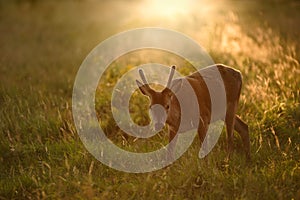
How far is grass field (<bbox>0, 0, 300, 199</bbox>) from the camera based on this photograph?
4.57 metres

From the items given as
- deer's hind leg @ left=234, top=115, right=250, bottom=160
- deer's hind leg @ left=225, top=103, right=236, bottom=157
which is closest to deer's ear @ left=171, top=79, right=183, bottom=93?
deer's hind leg @ left=225, top=103, right=236, bottom=157

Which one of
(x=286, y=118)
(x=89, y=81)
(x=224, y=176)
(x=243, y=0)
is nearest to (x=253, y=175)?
(x=224, y=176)

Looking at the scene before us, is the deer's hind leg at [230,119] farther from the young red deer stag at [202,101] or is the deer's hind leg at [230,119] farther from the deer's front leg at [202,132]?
the deer's front leg at [202,132]

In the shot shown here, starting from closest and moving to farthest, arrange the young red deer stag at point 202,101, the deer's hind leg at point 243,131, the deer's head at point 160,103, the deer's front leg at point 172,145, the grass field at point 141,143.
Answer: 1. the grass field at point 141,143
2. the deer's head at point 160,103
3. the young red deer stag at point 202,101
4. the deer's front leg at point 172,145
5. the deer's hind leg at point 243,131

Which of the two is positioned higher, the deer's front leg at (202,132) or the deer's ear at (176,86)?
the deer's ear at (176,86)

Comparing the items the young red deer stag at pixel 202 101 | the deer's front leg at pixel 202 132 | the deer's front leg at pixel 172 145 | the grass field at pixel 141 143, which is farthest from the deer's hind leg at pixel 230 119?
the deer's front leg at pixel 172 145

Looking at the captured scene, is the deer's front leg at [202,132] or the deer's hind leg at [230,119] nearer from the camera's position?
the deer's front leg at [202,132]

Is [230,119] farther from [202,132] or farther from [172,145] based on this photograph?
[172,145]

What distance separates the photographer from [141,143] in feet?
18.9

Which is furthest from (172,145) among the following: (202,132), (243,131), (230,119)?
(243,131)

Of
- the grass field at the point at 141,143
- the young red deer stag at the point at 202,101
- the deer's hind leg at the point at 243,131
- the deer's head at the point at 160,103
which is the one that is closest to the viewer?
the grass field at the point at 141,143

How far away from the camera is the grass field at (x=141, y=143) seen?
15.0 ft

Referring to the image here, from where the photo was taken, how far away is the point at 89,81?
832cm

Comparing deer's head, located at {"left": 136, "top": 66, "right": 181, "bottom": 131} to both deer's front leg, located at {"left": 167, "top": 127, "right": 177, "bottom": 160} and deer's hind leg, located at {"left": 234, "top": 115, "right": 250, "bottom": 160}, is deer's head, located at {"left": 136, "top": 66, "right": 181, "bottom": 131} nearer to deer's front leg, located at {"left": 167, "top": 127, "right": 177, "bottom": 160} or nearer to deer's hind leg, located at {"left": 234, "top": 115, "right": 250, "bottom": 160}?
deer's front leg, located at {"left": 167, "top": 127, "right": 177, "bottom": 160}
